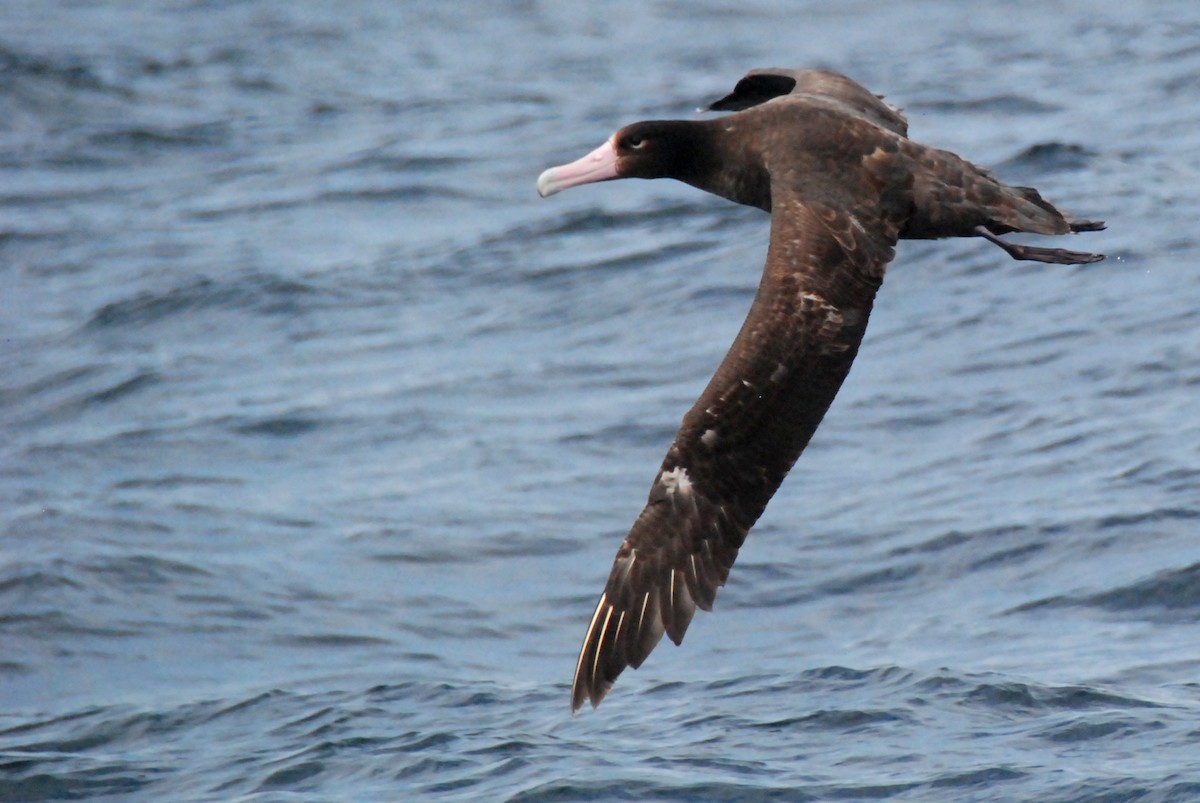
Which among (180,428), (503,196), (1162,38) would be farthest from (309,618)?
(1162,38)

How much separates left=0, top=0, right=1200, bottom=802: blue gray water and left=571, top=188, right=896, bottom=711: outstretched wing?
151cm

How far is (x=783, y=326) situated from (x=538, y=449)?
5.92 meters

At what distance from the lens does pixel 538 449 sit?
45.0 ft

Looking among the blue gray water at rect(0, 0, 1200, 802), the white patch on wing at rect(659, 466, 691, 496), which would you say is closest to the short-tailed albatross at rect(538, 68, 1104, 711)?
the white patch on wing at rect(659, 466, 691, 496)

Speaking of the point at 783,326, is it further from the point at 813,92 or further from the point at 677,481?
the point at 813,92

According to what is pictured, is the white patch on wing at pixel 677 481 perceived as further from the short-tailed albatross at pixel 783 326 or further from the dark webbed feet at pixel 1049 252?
the dark webbed feet at pixel 1049 252

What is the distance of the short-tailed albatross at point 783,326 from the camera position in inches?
313

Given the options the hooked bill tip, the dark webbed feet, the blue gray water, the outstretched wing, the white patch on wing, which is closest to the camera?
the outstretched wing

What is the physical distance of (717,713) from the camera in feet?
33.9

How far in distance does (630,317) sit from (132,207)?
6182 mm

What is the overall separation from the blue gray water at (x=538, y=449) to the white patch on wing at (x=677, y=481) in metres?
1.94

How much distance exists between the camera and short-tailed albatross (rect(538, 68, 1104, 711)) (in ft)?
26.1

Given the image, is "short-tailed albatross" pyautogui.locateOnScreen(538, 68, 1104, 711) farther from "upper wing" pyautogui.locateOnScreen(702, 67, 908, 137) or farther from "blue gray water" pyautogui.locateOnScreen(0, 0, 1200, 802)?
"blue gray water" pyautogui.locateOnScreen(0, 0, 1200, 802)

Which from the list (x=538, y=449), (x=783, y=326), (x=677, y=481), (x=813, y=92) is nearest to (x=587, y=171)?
(x=813, y=92)
